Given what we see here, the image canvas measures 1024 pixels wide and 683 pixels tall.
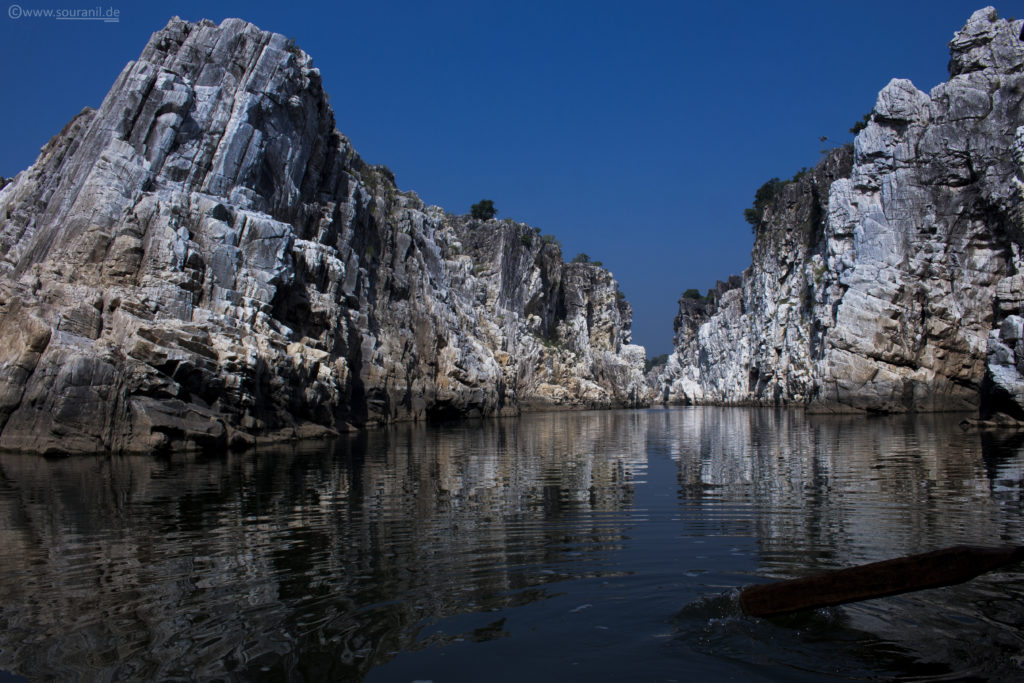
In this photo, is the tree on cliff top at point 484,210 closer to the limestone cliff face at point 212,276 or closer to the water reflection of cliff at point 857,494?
the limestone cliff face at point 212,276

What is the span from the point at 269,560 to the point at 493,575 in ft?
11.4

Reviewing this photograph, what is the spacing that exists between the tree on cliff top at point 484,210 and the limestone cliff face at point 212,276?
51122 mm

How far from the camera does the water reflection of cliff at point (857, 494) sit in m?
10.4

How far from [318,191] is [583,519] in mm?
46864

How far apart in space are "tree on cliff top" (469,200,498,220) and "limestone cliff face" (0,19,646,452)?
51122 mm

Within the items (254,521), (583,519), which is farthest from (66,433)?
(583,519)

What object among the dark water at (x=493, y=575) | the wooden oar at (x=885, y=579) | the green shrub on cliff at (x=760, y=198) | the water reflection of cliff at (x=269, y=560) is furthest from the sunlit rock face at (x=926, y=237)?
the green shrub on cliff at (x=760, y=198)

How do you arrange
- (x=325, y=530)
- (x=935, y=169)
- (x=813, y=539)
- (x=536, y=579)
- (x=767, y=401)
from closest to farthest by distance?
1. (x=536, y=579)
2. (x=813, y=539)
3. (x=325, y=530)
4. (x=935, y=169)
5. (x=767, y=401)

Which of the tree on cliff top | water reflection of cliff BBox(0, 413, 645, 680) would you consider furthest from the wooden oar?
the tree on cliff top

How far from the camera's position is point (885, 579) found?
580 centimetres

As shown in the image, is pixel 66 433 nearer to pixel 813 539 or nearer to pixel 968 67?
pixel 813 539

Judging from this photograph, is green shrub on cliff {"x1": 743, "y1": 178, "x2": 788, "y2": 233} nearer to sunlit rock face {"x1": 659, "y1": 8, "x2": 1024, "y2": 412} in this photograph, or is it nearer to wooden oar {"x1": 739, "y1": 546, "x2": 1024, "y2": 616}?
sunlit rock face {"x1": 659, "y1": 8, "x2": 1024, "y2": 412}

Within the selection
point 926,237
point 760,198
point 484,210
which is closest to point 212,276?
point 926,237

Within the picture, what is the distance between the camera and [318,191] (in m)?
54.1
